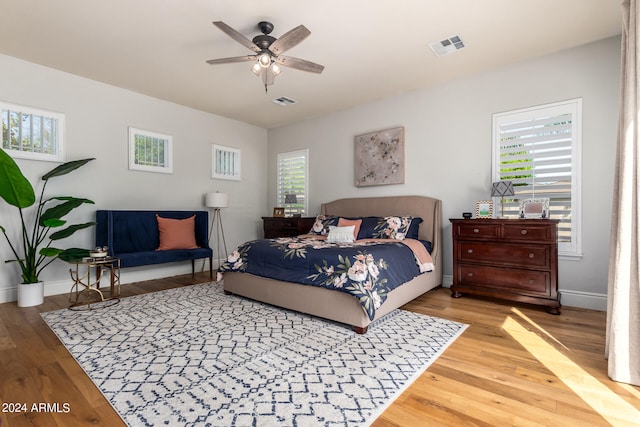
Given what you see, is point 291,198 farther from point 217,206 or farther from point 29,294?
point 29,294

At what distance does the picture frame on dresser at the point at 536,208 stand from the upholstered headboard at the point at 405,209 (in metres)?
1.03

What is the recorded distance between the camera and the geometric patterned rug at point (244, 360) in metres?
1.62

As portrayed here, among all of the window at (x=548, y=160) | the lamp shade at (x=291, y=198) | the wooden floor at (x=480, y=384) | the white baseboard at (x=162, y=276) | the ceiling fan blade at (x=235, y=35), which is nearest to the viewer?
the wooden floor at (x=480, y=384)

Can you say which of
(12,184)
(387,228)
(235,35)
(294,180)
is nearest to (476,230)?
(387,228)

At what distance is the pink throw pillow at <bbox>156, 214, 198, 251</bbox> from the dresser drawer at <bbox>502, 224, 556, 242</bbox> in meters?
4.21

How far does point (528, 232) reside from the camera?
131 inches

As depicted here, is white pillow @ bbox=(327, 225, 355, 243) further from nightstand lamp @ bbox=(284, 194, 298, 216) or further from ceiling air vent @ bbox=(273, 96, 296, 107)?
ceiling air vent @ bbox=(273, 96, 296, 107)

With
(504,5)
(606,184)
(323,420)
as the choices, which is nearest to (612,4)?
(504,5)

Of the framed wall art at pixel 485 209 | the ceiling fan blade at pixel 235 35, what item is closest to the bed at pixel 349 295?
the framed wall art at pixel 485 209

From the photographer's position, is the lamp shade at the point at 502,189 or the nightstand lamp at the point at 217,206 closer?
the lamp shade at the point at 502,189

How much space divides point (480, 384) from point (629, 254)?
1.19 m

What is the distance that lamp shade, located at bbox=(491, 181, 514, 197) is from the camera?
3584 millimetres

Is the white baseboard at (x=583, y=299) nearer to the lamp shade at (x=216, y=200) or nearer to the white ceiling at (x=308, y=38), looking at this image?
the white ceiling at (x=308, y=38)

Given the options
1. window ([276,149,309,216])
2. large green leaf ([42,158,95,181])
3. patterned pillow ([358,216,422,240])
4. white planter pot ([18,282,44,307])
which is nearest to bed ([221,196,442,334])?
patterned pillow ([358,216,422,240])
